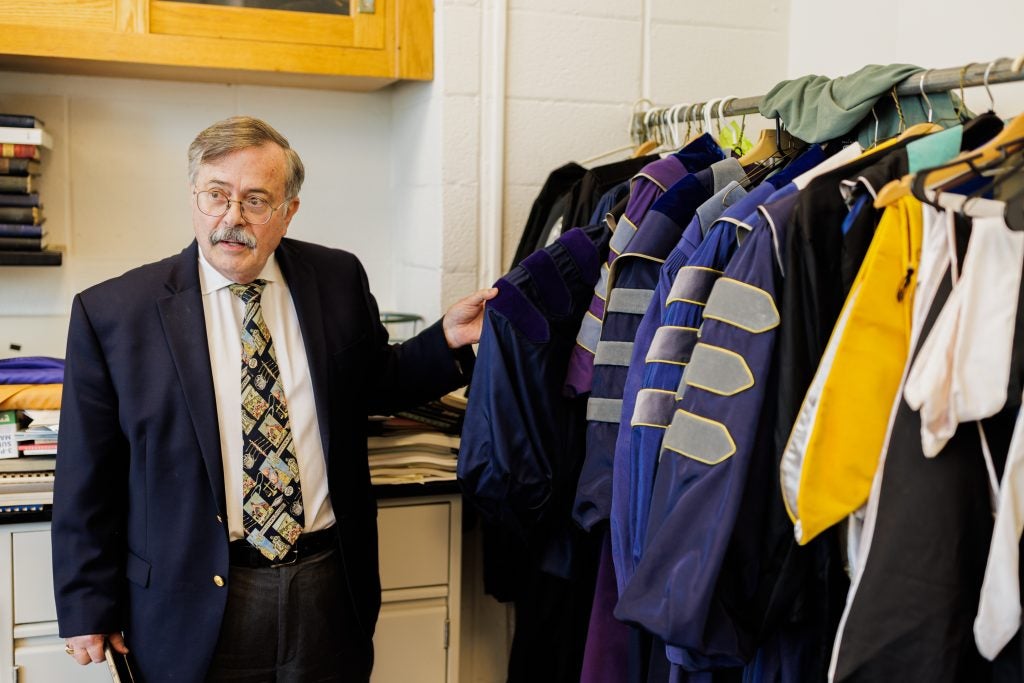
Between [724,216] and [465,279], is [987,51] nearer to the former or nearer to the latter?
[724,216]

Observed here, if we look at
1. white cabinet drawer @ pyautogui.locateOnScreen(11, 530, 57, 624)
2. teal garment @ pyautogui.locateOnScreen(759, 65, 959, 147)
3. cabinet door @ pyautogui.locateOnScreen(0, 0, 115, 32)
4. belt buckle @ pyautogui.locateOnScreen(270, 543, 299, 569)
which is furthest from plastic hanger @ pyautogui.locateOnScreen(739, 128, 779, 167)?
white cabinet drawer @ pyautogui.locateOnScreen(11, 530, 57, 624)

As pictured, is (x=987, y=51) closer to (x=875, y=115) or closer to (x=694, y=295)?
(x=875, y=115)

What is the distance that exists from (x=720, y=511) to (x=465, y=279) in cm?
129

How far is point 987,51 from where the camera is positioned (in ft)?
7.13

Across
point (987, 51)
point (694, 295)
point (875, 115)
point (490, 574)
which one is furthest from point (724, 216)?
point (490, 574)

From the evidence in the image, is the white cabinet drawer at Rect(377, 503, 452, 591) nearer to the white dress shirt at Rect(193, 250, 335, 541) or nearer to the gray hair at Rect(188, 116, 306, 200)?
the white dress shirt at Rect(193, 250, 335, 541)

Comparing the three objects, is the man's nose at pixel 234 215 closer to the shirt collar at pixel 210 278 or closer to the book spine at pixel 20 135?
the shirt collar at pixel 210 278

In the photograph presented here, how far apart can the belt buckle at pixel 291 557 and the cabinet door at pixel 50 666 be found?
0.50 m

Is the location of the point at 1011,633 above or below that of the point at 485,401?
below

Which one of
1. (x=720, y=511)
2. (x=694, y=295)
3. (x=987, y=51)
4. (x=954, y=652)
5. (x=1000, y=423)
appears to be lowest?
(x=954, y=652)

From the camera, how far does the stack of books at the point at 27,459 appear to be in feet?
6.80

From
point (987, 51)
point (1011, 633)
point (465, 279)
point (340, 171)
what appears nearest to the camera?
point (1011, 633)

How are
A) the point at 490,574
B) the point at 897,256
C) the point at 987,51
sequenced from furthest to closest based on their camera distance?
1. the point at 490,574
2. the point at 987,51
3. the point at 897,256

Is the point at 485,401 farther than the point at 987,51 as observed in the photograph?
No
